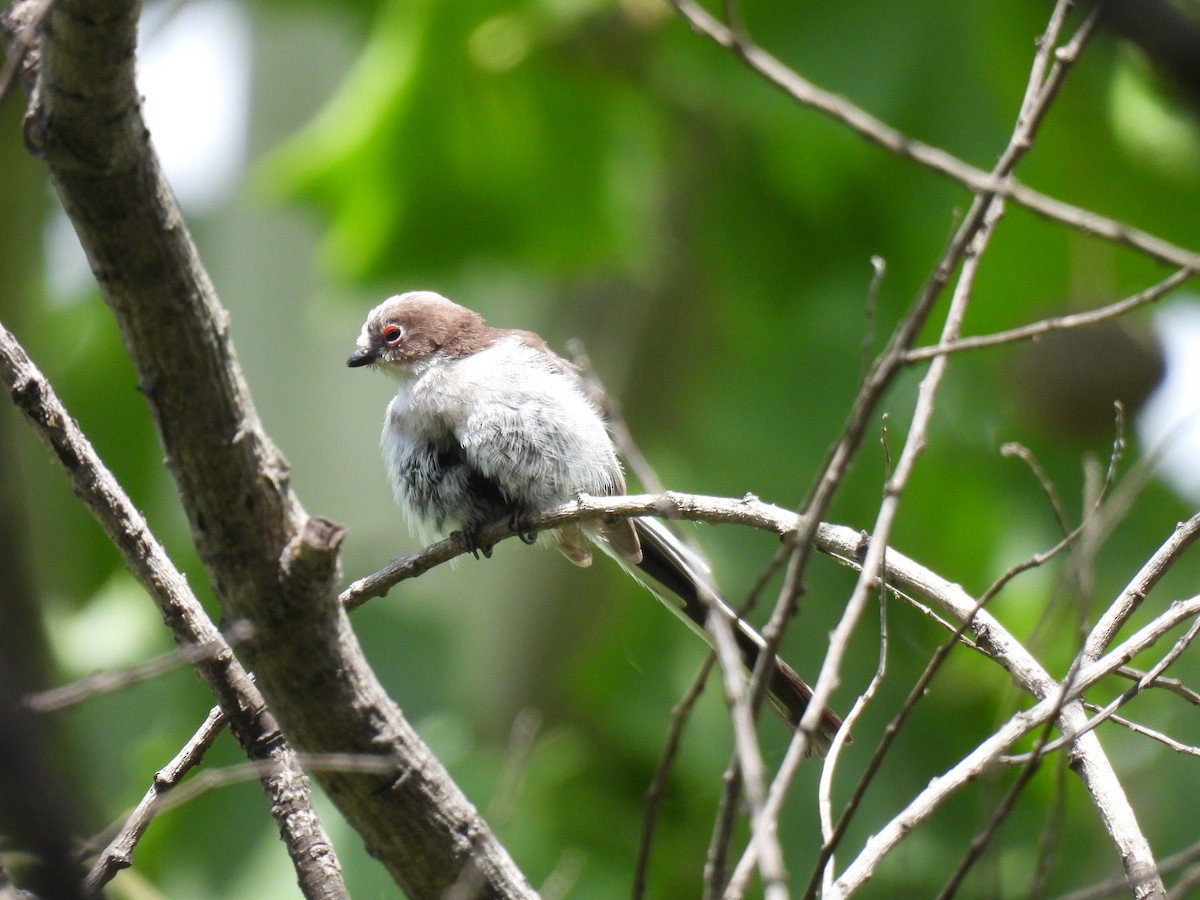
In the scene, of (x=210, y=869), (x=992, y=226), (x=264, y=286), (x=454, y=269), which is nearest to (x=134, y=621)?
(x=210, y=869)

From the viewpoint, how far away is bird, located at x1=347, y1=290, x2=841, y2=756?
4.56 meters

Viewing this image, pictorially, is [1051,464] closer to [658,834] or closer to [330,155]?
[658,834]

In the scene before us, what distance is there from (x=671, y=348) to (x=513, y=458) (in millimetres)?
4887

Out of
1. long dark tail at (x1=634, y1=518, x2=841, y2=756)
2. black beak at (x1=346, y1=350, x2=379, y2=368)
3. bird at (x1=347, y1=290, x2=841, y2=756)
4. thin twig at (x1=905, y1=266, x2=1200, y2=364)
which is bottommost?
thin twig at (x1=905, y1=266, x2=1200, y2=364)

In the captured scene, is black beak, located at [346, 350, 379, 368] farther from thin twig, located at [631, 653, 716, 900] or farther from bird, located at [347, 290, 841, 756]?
thin twig, located at [631, 653, 716, 900]

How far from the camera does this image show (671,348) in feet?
30.5

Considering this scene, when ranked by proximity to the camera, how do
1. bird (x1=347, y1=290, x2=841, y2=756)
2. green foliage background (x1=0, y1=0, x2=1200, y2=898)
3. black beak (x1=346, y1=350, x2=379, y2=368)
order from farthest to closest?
green foliage background (x1=0, y1=0, x2=1200, y2=898) < black beak (x1=346, y1=350, x2=379, y2=368) < bird (x1=347, y1=290, x2=841, y2=756)

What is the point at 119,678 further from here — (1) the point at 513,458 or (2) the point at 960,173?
(1) the point at 513,458

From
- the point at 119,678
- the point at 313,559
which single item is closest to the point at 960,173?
the point at 313,559

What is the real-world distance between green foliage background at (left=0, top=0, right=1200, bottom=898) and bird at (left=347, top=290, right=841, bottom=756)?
1.39 metres

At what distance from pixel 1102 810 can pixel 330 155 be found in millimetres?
6178

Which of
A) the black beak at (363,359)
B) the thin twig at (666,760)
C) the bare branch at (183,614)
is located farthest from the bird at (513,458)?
the thin twig at (666,760)

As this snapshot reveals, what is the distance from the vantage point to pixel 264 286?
1157 cm

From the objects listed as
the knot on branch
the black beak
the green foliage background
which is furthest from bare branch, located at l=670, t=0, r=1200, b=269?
the green foliage background
